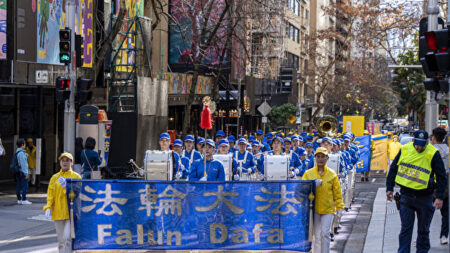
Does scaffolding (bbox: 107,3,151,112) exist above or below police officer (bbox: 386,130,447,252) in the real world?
above

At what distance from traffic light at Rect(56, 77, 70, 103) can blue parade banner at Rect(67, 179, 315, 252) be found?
7.74 metres

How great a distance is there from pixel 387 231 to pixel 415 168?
436 cm

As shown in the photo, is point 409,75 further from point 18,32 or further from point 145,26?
point 18,32

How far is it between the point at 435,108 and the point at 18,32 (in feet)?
40.0

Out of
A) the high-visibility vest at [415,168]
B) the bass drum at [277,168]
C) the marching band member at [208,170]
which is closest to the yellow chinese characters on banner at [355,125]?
the bass drum at [277,168]

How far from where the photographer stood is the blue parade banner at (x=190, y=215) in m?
9.55

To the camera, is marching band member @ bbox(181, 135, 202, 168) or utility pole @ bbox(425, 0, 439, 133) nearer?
marching band member @ bbox(181, 135, 202, 168)

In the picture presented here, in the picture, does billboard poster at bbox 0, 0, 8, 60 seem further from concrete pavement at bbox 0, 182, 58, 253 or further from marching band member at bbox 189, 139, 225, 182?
marching band member at bbox 189, 139, 225, 182

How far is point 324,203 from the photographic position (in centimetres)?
964

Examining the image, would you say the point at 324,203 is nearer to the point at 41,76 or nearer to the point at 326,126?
the point at 41,76

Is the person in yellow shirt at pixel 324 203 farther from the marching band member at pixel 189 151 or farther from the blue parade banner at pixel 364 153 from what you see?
the blue parade banner at pixel 364 153

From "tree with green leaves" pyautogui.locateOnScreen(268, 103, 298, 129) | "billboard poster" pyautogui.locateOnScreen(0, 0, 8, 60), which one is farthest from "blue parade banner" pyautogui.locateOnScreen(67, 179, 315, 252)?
"tree with green leaves" pyautogui.locateOnScreen(268, 103, 298, 129)

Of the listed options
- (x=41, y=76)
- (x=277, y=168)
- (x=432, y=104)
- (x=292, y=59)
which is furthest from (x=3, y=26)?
(x=292, y=59)

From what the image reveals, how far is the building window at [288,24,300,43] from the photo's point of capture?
61.6 m
